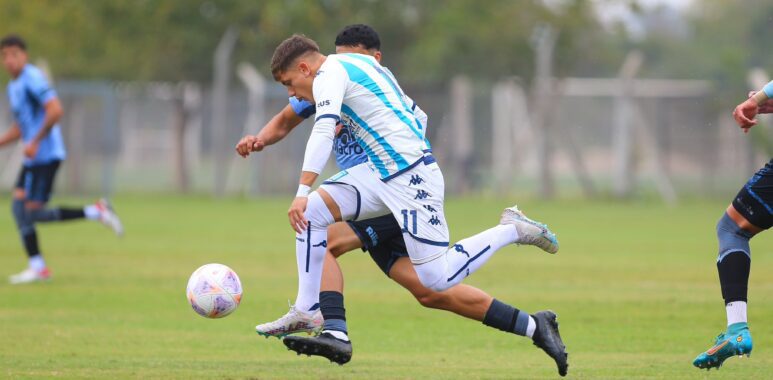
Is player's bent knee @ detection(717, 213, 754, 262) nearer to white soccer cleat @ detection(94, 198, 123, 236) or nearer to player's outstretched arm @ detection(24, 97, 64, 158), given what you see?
player's outstretched arm @ detection(24, 97, 64, 158)

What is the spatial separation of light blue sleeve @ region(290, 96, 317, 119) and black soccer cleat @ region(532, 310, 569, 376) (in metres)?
1.93

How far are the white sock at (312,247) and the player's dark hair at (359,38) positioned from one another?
1.43 m

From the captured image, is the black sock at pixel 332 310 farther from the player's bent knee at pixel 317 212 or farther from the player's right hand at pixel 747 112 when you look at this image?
the player's right hand at pixel 747 112

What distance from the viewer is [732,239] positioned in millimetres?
7816

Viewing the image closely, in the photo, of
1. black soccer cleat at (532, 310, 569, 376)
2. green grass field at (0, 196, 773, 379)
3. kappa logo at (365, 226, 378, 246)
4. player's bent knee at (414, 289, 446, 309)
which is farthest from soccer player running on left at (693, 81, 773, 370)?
kappa logo at (365, 226, 378, 246)

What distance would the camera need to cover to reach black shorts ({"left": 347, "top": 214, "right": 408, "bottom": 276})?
7.85 meters

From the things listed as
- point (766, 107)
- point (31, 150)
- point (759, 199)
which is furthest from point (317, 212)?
point (31, 150)

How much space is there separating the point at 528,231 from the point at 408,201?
0.91m

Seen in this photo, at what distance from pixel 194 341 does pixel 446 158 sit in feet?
78.6

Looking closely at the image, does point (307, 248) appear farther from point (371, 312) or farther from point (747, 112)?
point (371, 312)

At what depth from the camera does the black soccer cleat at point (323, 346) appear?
7.29m

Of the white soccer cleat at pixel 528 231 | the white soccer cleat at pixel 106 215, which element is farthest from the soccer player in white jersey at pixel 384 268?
the white soccer cleat at pixel 106 215

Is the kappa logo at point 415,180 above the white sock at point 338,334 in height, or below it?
above

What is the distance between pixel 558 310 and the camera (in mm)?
11539
